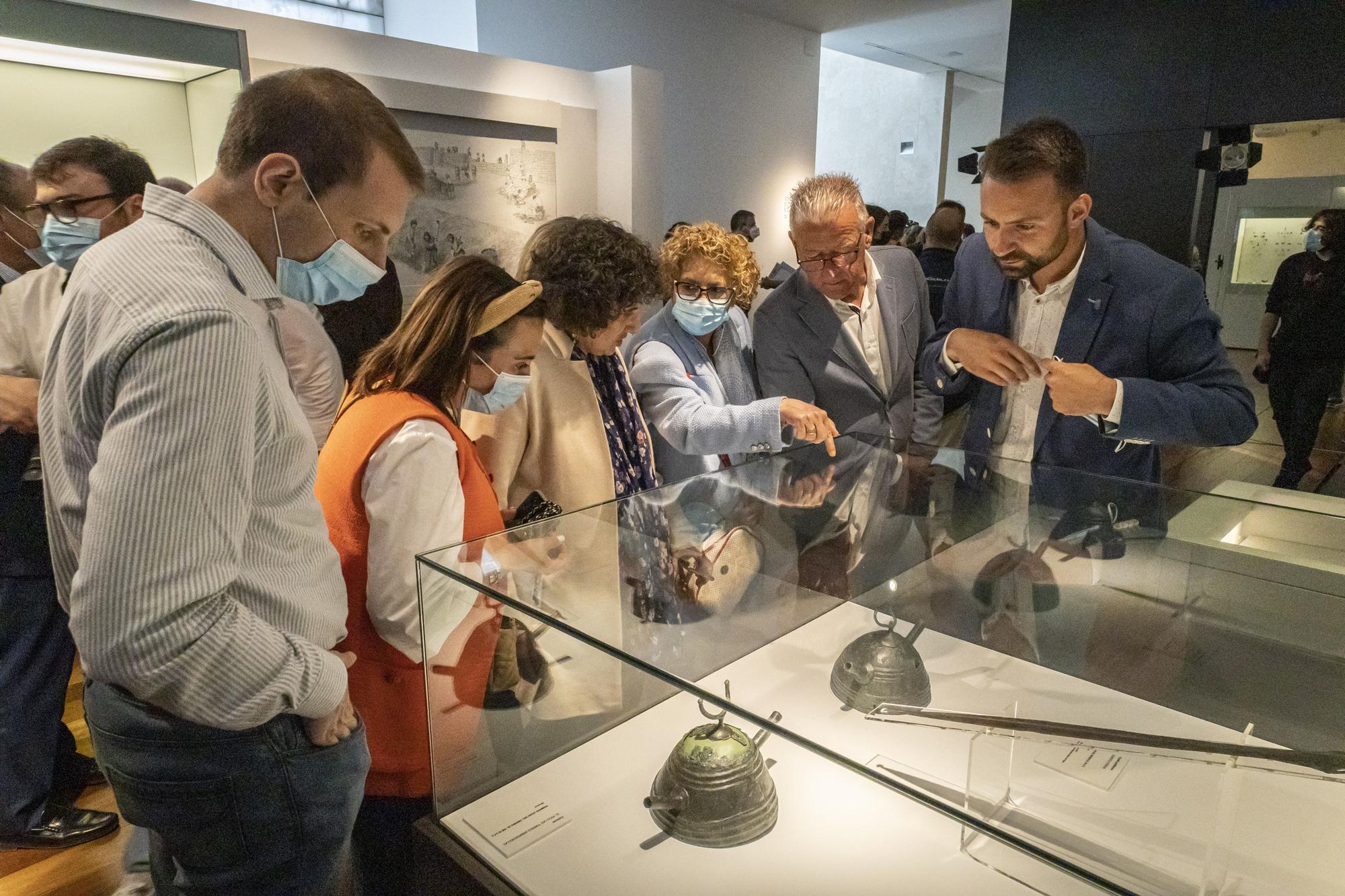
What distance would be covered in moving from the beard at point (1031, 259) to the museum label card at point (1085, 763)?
1.31 m

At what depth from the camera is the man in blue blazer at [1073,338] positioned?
6.06ft

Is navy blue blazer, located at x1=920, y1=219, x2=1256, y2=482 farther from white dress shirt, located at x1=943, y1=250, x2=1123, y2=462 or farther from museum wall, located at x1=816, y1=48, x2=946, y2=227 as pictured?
museum wall, located at x1=816, y1=48, x2=946, y2=227

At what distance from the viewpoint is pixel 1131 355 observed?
2000 millimetres

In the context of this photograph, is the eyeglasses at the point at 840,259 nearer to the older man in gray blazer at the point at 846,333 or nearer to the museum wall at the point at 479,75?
the older man in gray blazer at the point at 846,333

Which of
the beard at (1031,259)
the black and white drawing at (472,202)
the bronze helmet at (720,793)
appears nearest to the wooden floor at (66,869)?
the bronze helmet at (720,793)

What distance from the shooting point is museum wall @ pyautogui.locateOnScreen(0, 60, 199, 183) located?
3.12 m

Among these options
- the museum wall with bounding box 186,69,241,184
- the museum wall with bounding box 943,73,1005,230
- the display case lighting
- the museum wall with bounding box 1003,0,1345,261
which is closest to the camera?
the display case lighting

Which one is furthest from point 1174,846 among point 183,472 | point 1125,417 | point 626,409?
point 626,409

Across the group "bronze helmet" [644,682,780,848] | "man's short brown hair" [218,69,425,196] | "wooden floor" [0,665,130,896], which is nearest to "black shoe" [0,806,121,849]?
"wooden floor" [0,665,130,896]

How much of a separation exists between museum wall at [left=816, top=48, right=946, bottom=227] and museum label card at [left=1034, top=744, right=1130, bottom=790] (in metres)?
12.6

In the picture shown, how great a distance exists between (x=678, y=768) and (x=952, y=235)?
4888 millimetres

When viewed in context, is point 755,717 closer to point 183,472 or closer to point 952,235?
point 183,472

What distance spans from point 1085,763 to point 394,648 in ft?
3.64

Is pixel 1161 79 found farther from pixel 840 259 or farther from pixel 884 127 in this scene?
pixel 884 127
